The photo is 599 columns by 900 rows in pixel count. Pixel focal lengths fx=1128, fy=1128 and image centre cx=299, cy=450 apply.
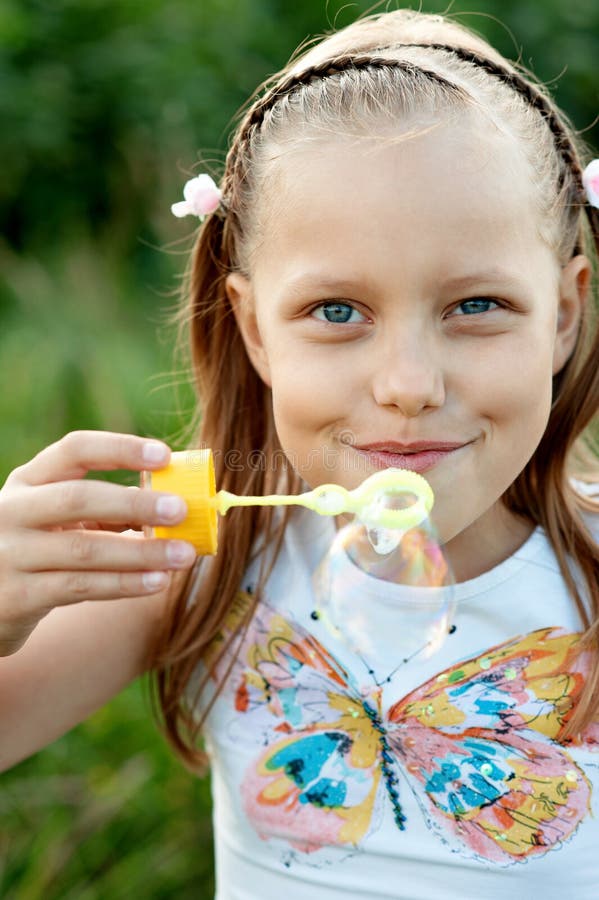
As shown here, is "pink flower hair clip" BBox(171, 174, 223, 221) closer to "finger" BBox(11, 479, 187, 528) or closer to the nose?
the nose

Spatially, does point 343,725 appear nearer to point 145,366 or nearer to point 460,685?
point 460,685

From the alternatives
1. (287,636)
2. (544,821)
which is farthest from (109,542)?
(544,821)

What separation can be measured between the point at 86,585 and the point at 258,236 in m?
0.55

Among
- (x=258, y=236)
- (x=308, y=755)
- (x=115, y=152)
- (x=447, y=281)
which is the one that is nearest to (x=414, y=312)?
(x=447, y=281)

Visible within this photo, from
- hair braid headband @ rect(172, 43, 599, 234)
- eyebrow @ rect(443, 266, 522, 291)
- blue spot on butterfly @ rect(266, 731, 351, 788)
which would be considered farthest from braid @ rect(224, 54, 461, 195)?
blue spot on butterfly @ rect(266, 731, 351, 788)

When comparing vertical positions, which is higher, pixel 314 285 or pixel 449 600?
pixel 314 285

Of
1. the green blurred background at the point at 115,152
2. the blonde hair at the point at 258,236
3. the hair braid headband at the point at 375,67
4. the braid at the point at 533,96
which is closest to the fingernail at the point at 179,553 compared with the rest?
the blonde hair at the point at 258,236

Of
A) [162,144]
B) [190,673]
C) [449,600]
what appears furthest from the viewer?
[162,144]

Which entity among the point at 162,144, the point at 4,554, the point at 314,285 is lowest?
the point at 4,554

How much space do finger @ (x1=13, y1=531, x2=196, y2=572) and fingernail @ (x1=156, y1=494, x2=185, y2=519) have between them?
→ 0.11 ft

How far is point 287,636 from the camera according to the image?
1.64 meters

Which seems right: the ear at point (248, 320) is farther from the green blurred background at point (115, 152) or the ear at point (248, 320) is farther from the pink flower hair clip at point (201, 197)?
the green blurred background at point (115, 152)

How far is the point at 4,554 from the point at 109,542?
0.13 meters

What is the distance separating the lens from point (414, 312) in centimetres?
130
